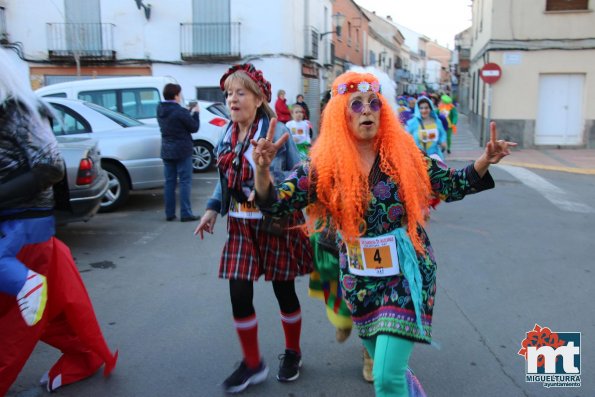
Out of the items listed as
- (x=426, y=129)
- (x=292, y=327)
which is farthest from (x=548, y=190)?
(x=292, y=327)

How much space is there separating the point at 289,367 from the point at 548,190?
311 inches

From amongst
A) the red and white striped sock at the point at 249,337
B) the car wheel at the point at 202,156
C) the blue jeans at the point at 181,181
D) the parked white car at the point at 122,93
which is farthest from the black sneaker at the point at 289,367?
the car wheel at the point at 202,156

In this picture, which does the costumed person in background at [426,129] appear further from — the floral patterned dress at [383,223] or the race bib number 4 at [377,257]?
the race bib number 4 at [377,257]

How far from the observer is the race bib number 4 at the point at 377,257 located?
2.43m

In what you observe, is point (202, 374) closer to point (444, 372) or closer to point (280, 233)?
point (280, 233)

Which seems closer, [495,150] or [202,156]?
[495,150]

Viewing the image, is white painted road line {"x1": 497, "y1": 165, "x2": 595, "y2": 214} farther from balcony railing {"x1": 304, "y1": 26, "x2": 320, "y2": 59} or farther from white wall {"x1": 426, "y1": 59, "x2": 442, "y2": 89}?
white wall {"x1": 426, "y1": 59, "x2": 442, "y2": 89}

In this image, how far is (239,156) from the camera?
296 cm

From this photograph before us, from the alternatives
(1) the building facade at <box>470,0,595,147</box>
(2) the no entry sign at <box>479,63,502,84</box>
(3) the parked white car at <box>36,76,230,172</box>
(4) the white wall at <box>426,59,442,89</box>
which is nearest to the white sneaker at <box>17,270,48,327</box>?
(3) the parked white car at <box>36,76,230,172</box>

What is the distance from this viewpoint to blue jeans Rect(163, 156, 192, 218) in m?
7.16

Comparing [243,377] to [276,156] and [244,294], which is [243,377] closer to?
[244,294]

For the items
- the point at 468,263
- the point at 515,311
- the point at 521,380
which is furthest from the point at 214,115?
the point at 521,380

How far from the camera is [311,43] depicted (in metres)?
23.2

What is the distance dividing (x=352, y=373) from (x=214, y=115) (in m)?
9.21
